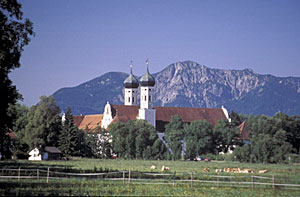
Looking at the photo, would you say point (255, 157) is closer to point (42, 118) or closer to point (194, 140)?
point (194, 140)

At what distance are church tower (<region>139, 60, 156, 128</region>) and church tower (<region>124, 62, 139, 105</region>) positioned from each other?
10.7m

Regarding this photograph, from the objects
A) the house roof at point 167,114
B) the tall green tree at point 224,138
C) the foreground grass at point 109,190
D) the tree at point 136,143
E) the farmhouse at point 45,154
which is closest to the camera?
the foreground grass at point 109,190

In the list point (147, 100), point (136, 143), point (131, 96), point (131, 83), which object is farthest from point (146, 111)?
point (136, 143)

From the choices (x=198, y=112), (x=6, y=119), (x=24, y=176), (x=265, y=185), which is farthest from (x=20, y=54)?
(x=198, y=112)

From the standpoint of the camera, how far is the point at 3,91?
33.8 meters

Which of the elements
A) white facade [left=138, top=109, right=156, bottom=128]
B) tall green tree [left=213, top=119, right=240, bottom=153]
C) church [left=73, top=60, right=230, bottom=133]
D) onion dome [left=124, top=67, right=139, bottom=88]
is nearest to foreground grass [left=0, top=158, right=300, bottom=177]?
tall green tree [left=213, top=119, right=240, bottom=153]

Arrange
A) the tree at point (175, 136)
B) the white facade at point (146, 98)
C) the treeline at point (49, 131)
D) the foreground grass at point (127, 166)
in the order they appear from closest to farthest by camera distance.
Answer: the foreground grass at point (127, 166) → the treeline at point (49, 131) → the tree at point (175, 136) → the white facade at point (146, 98)

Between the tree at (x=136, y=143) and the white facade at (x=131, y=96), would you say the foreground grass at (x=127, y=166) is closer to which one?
the tree at (x=136, y=143)

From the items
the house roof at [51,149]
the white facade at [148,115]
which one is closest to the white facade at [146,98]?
the white facade at [148,115]

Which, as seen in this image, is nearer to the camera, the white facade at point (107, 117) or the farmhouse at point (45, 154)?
the farmhouse at point (45, 154)

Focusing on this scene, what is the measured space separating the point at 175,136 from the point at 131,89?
37244 mm

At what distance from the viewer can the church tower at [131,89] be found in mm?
145625

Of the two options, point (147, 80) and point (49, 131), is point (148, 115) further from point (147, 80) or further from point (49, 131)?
point (49, 131)

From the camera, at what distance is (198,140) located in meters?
112
